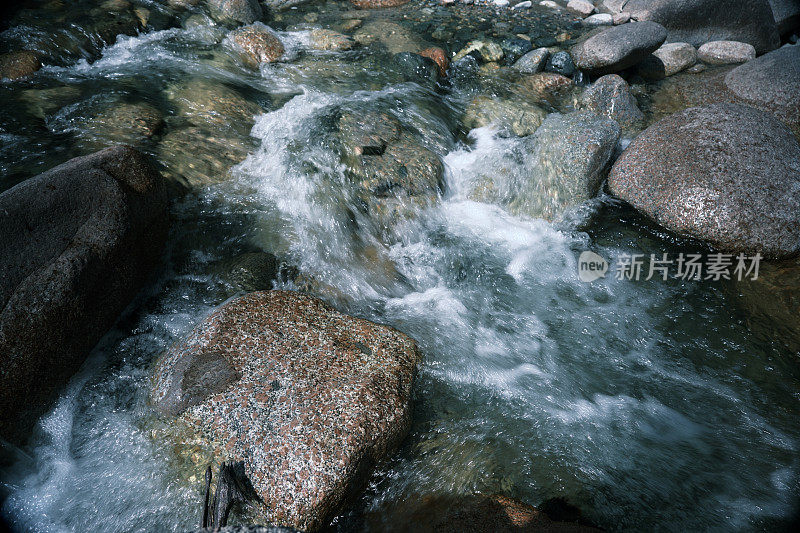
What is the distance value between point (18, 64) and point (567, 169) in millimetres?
6940

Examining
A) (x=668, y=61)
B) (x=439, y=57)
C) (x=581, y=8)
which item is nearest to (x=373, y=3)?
(x=439, y=57)

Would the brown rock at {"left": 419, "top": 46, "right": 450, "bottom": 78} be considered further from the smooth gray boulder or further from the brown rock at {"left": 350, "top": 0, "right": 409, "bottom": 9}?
the smooth gray boulder

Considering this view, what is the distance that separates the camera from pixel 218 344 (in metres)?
2.85

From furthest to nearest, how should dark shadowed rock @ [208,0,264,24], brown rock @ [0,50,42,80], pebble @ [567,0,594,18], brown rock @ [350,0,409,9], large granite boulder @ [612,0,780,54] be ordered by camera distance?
pebble @ [567,0,594,18]
brown rock @ [350,0,409,9]
large granite boulder @ [612,0,780,54]
dark shadowed rock @ [208,0,264,24]
brown rock @ [0,50,42,80]

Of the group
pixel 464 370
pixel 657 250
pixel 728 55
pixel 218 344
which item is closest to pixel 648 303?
pixel 657 250

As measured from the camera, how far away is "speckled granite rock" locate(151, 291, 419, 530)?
238 centimetres

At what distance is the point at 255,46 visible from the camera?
7090 millimetres

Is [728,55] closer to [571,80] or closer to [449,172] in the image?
[571,80]

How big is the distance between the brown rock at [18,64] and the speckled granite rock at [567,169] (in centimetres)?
627

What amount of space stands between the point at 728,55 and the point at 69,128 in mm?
10799

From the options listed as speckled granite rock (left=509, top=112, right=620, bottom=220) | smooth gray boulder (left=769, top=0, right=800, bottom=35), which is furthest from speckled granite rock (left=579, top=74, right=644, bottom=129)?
smooth gray boulder (left=769, top=0, right=800, bottom=35)

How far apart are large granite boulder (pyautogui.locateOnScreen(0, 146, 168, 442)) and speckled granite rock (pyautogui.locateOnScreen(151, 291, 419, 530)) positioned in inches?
26.1

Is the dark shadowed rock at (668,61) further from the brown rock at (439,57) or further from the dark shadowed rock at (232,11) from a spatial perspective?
the dark shadowed rock at (232,11)
